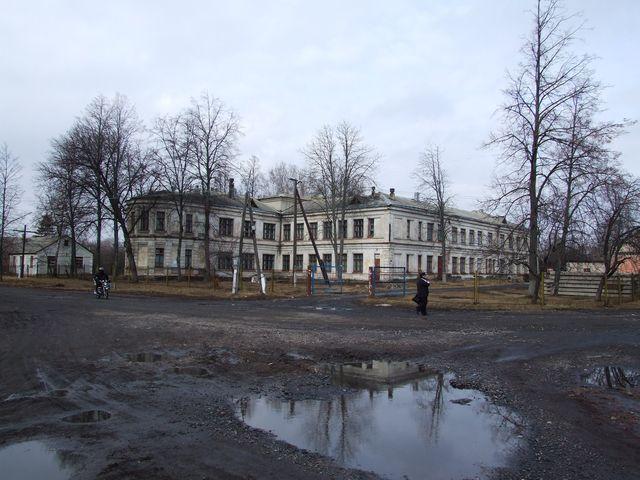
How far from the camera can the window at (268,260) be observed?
71.9m

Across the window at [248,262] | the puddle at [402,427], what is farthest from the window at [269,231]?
the puddle at [402,427]

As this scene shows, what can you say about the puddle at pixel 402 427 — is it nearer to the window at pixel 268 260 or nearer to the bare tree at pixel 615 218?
the bare tree at pixel 615 218

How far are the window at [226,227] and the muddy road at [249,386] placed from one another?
49.3 meters

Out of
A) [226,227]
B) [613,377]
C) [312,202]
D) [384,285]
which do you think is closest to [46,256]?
[226,227]

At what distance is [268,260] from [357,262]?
14.0 m

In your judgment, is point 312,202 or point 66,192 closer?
point 66,192

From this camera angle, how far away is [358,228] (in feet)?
216

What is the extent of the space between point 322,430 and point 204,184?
4609 centimetres

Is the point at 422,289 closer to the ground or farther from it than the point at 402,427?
farther from it

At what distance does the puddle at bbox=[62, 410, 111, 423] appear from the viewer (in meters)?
6.20

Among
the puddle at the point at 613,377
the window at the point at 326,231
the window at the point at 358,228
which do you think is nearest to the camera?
the puddle at the point at 613,377

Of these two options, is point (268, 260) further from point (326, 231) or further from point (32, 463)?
point (32, 463)

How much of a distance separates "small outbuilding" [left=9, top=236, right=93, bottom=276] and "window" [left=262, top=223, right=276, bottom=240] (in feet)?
78.6

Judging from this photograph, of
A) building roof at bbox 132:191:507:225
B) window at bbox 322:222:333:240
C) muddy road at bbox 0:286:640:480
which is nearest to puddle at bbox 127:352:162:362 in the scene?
muddy road at bbox 0:286:640:480
